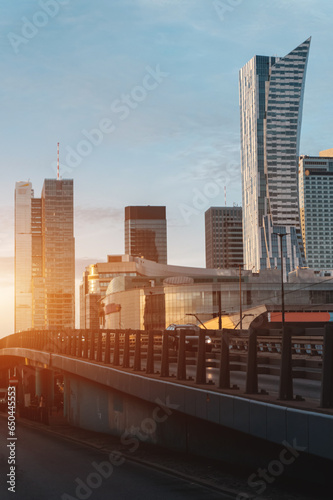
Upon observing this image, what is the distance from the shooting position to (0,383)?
88.9 meters

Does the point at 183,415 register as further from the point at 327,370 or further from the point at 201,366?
the point at 327,370

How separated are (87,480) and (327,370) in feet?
26.1

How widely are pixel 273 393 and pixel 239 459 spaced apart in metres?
3.84

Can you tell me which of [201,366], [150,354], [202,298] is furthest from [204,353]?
[202,298]

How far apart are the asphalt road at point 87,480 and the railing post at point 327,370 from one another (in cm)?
380

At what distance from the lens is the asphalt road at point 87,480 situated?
578 inches

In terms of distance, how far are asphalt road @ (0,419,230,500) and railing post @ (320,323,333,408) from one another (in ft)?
12.5

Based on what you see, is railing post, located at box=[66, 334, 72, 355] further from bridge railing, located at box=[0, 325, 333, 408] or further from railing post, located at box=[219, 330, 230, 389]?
railing post, located at box=[219, 330, 230, 389]


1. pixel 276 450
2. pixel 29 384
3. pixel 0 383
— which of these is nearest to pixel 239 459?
pixel 276 450

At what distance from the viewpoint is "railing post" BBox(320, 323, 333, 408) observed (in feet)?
35.7

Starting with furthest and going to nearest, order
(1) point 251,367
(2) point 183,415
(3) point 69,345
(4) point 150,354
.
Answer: (3) point 69,345 < (4) point 150,354 < (2) point 183,415 < (1) point 251,367

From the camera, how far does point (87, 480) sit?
16938 mm

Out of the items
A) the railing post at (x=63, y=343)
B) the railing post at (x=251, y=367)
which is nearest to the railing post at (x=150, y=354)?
the railing post at (x=251, y=367)

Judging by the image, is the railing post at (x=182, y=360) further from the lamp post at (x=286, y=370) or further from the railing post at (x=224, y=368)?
the lamp post at (x=286, y=370)
